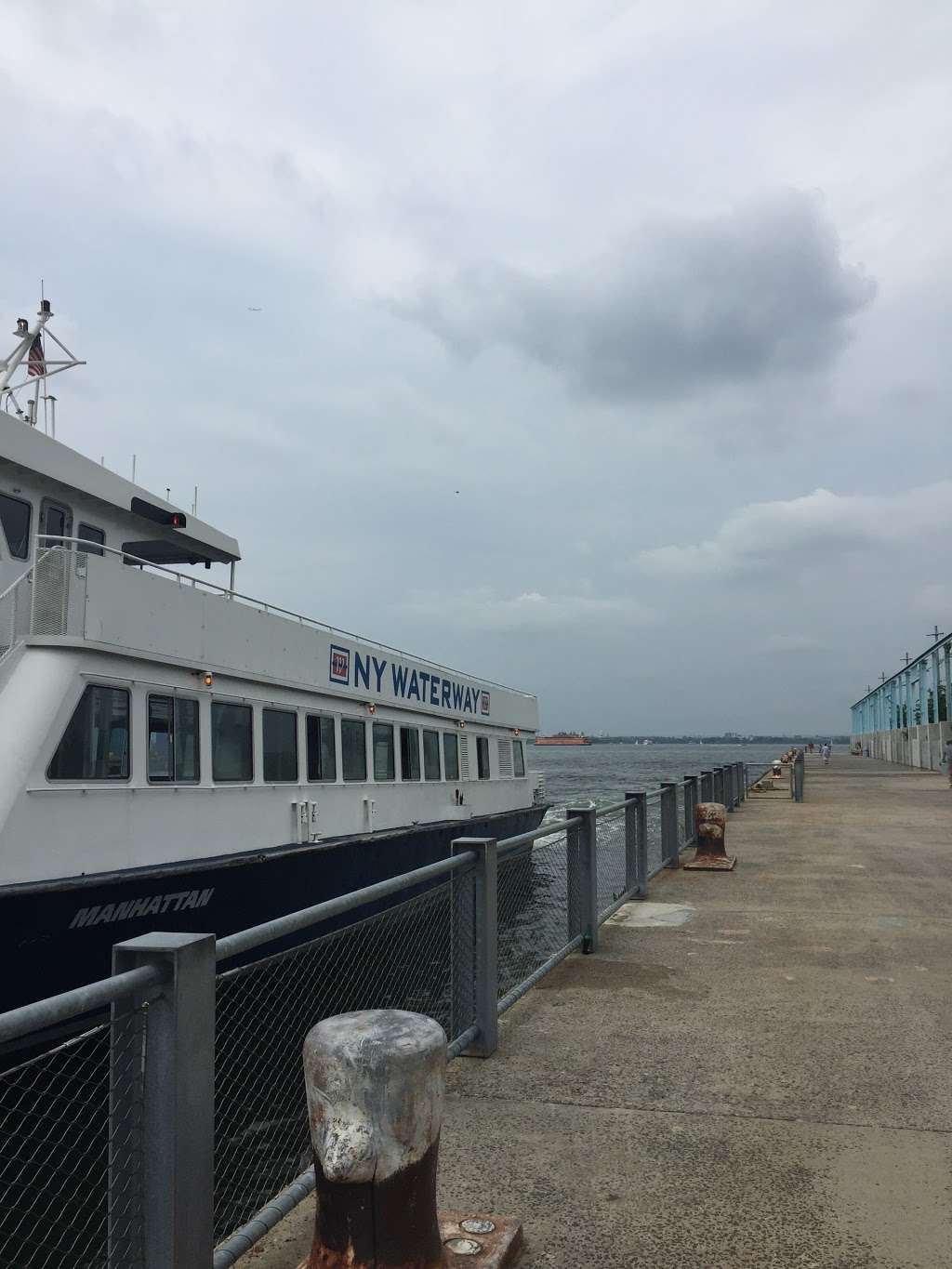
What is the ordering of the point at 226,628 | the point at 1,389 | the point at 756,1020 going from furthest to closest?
the point at 1,389, the point at 226,628, the point at 756,1020

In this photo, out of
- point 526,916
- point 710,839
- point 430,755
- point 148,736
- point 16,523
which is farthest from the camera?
point 526,916

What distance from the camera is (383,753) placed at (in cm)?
1358

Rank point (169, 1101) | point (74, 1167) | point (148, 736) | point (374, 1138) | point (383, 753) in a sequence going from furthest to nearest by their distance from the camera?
point (383, 753), point (148, 736), point (74, 1167), point (374, 1138), point (169, 1101)

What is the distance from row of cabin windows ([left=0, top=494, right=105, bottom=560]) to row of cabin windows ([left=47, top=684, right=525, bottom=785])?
5.27 feet

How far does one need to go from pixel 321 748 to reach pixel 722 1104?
7725 mm

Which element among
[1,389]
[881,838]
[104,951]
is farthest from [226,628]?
[881,838]

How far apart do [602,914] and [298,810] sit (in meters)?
3.80

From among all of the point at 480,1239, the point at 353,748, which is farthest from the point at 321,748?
the point at 480,1239

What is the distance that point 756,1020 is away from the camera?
615 cm

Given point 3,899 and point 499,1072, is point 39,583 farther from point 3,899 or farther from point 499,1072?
point 499,1072

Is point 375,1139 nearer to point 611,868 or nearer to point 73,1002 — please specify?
point 73,1002

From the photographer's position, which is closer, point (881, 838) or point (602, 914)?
point (602, 914)

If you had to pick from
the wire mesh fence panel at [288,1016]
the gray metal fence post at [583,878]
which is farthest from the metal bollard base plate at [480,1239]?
the gray metal fence post at [583,878]

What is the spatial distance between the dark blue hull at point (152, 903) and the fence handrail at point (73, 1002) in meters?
4.88
